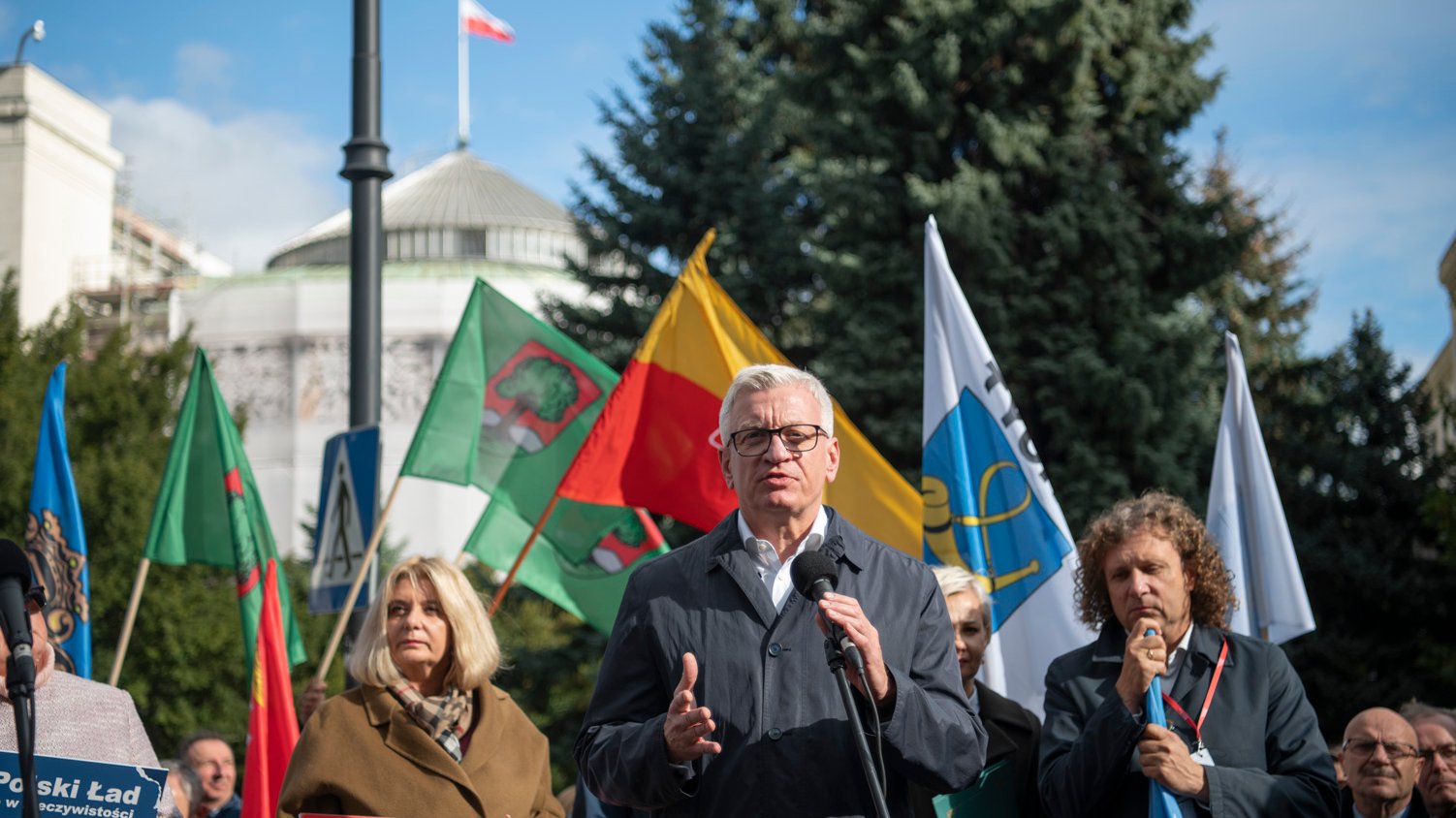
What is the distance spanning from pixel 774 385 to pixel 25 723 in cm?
178

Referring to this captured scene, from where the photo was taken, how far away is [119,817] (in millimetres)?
3758

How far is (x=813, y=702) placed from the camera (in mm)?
3412

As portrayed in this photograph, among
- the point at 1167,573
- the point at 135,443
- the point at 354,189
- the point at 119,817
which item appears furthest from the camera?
the point at 135,443

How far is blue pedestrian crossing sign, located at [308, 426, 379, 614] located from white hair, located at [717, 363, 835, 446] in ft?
15.6

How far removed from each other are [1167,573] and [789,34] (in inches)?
673

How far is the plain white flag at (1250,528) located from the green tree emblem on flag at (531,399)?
11.3ft

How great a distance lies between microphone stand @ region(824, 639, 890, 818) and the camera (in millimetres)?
3045

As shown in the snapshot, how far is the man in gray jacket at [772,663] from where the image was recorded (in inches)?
130

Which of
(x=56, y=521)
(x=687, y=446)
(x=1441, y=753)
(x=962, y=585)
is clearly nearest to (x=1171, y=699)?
(x=962, y=585)

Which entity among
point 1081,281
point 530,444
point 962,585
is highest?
point 1081,281

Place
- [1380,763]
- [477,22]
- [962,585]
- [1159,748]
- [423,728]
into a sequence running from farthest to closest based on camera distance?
[477,22]
[962,585]
[1380,763]
[423,728]
[1159,748]

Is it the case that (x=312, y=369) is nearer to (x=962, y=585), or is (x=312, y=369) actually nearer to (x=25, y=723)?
(x=962, y=585)

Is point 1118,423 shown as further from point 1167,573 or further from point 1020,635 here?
point 1167,573

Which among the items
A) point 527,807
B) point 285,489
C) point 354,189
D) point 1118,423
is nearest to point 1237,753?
A: point 527,807
